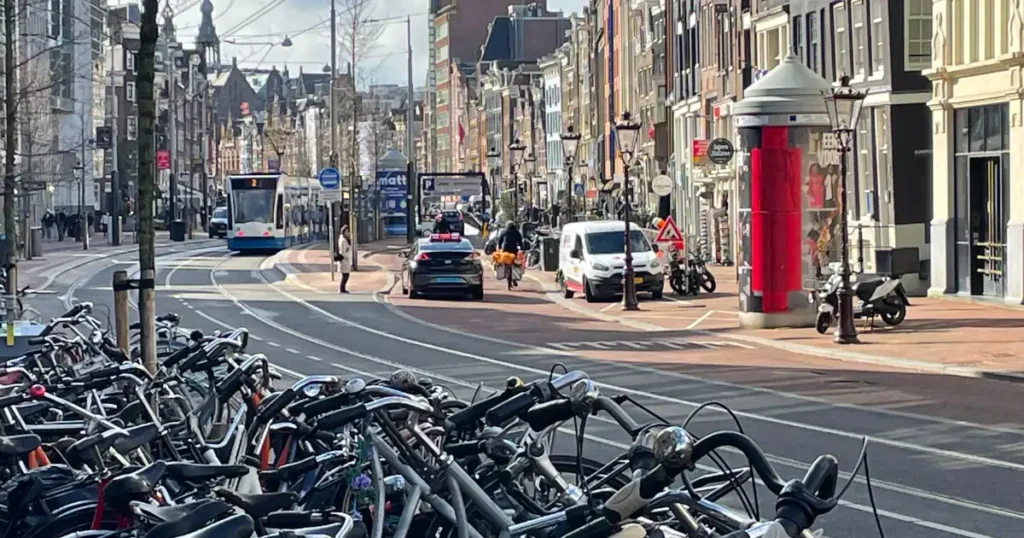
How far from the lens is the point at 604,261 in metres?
37.0

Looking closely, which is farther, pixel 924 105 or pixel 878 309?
pixel 924 105

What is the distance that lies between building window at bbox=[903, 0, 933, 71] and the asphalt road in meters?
14.0

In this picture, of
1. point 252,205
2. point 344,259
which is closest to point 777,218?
point 344,259

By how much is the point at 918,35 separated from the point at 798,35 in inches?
328

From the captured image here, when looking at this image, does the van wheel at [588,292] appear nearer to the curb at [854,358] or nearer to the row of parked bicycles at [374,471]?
the curb at [854,358]

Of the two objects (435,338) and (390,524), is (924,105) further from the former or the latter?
(390,524)

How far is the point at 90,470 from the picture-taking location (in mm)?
7062

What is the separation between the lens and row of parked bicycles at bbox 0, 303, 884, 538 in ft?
16.5

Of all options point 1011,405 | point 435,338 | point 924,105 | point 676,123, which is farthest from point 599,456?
point 676,123

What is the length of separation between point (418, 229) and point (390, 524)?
69.0 metres

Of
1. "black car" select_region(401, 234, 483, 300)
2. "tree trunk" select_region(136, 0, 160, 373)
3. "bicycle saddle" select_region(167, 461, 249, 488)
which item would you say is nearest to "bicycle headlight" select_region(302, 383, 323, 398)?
"bicycle saddle" select_region(167, 461, 249, 488)

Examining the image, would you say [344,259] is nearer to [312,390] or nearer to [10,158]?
[10,158]

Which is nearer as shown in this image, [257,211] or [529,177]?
[257,211]

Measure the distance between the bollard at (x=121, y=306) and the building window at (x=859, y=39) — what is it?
29.6 metres
